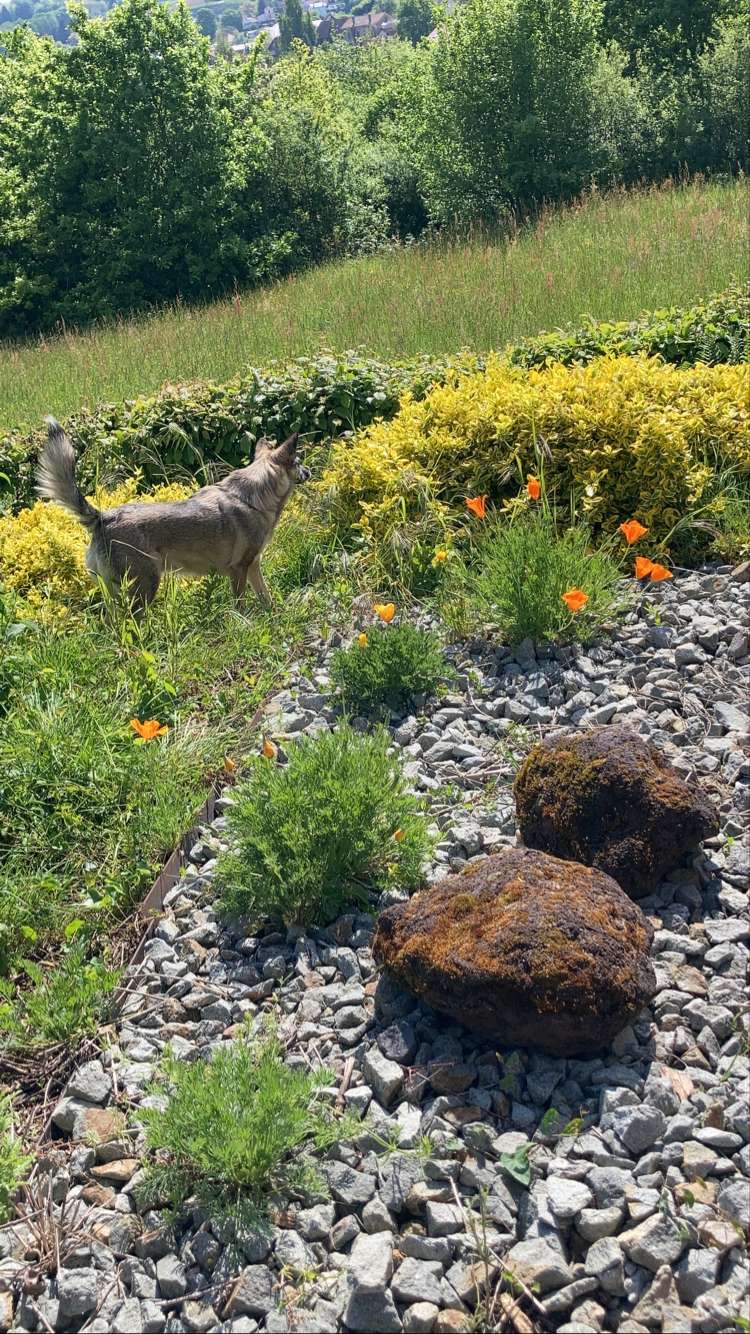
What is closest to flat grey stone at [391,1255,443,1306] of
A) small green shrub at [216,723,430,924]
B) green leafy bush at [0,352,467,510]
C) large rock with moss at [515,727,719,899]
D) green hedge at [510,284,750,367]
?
small green shrub at [216,723,430,924]

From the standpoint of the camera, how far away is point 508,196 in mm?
23406

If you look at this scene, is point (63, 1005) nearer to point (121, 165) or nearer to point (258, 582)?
point (258, 582)

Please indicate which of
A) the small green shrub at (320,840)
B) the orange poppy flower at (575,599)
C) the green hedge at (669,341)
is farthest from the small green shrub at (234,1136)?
the green hedge at (669,341)

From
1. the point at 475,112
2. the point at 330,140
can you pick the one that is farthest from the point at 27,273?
the point at 475,112

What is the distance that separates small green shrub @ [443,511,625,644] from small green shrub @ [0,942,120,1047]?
2510 mm

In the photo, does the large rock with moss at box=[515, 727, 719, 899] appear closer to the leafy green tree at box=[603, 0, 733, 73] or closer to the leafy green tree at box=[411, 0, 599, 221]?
the leafy green tree at box=[411, 0, 599, 221]

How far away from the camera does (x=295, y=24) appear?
429 feet

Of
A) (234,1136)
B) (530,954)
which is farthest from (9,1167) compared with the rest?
(530,954)

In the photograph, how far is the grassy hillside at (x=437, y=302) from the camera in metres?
10.9

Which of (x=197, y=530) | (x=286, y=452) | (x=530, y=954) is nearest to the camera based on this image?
(x=530, y=954)

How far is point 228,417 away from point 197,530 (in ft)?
10.3

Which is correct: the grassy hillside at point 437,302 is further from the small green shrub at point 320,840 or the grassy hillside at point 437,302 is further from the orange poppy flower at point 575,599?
the small green shrub at point 320,840

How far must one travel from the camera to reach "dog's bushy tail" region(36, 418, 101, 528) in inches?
220

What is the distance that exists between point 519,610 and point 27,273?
21584mm
